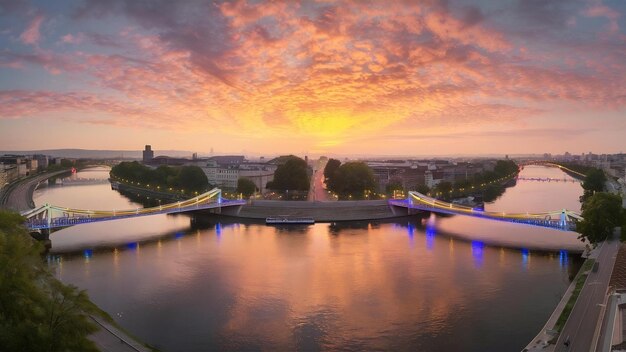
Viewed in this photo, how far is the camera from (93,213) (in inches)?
1091

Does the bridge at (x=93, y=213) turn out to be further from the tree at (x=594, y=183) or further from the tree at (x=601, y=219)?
the tree at (x=594, y=183)

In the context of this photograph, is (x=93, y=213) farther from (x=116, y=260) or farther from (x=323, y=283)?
(x=323, y=283)

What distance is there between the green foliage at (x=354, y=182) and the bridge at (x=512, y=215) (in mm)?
8651

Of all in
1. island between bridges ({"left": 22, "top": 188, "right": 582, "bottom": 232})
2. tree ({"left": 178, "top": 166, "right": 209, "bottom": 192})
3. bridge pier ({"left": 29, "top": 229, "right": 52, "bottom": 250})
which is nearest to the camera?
bridge pier ({"left": 29, "top": 229, "right": 52, "bottom": 250})

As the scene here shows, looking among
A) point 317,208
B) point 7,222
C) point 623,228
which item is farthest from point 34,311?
point 317,208

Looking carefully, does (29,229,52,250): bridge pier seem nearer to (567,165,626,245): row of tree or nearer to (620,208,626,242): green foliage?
(567,165,626,245): row of tree

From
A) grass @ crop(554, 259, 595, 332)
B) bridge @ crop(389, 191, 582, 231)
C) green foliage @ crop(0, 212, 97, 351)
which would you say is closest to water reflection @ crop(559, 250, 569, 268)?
bridge @ crop(389, 191, 582, 231)

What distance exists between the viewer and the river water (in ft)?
42.5

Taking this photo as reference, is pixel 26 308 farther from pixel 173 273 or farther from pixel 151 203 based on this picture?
pixel 151 203

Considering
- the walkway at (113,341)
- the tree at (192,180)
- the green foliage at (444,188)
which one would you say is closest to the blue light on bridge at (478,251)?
the walkway at (113,341)

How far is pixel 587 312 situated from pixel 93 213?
25.7 m

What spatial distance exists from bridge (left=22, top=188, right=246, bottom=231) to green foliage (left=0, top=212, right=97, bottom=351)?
12290mm

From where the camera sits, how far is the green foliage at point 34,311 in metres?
5.91

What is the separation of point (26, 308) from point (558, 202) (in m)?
49.3
